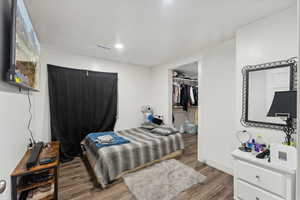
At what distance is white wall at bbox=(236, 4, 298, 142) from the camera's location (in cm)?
143

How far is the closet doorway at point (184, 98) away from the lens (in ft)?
13.9

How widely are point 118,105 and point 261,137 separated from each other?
120 inches

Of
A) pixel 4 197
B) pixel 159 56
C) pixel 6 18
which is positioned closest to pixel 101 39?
pixel 6 18

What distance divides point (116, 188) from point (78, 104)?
6.54ft

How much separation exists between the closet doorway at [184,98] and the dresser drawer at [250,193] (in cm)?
291

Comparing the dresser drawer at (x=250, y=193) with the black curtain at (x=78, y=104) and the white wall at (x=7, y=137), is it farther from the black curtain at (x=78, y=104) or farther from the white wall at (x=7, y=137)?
the black curtain at (x=78, y=104)

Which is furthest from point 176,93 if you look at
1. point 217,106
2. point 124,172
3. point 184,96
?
point 124,172

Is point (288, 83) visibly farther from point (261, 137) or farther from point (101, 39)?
point (101, 39)

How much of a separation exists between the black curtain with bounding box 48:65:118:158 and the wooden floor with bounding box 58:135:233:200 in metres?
0.65

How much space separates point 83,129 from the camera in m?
2.90

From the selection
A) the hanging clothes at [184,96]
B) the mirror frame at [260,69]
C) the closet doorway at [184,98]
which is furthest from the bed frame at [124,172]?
the hanging clothes at [184,96]

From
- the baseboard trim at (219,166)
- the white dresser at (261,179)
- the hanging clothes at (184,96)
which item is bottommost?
the baseboard trim at (219,166)

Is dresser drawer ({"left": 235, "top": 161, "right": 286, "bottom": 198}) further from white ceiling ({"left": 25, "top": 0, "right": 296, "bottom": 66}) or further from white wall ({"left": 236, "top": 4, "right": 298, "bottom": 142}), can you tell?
white ceiling ({"left": 25, "top": 0, "right": 296, "bottom": 66})

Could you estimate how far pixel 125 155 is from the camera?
6.73 feet
